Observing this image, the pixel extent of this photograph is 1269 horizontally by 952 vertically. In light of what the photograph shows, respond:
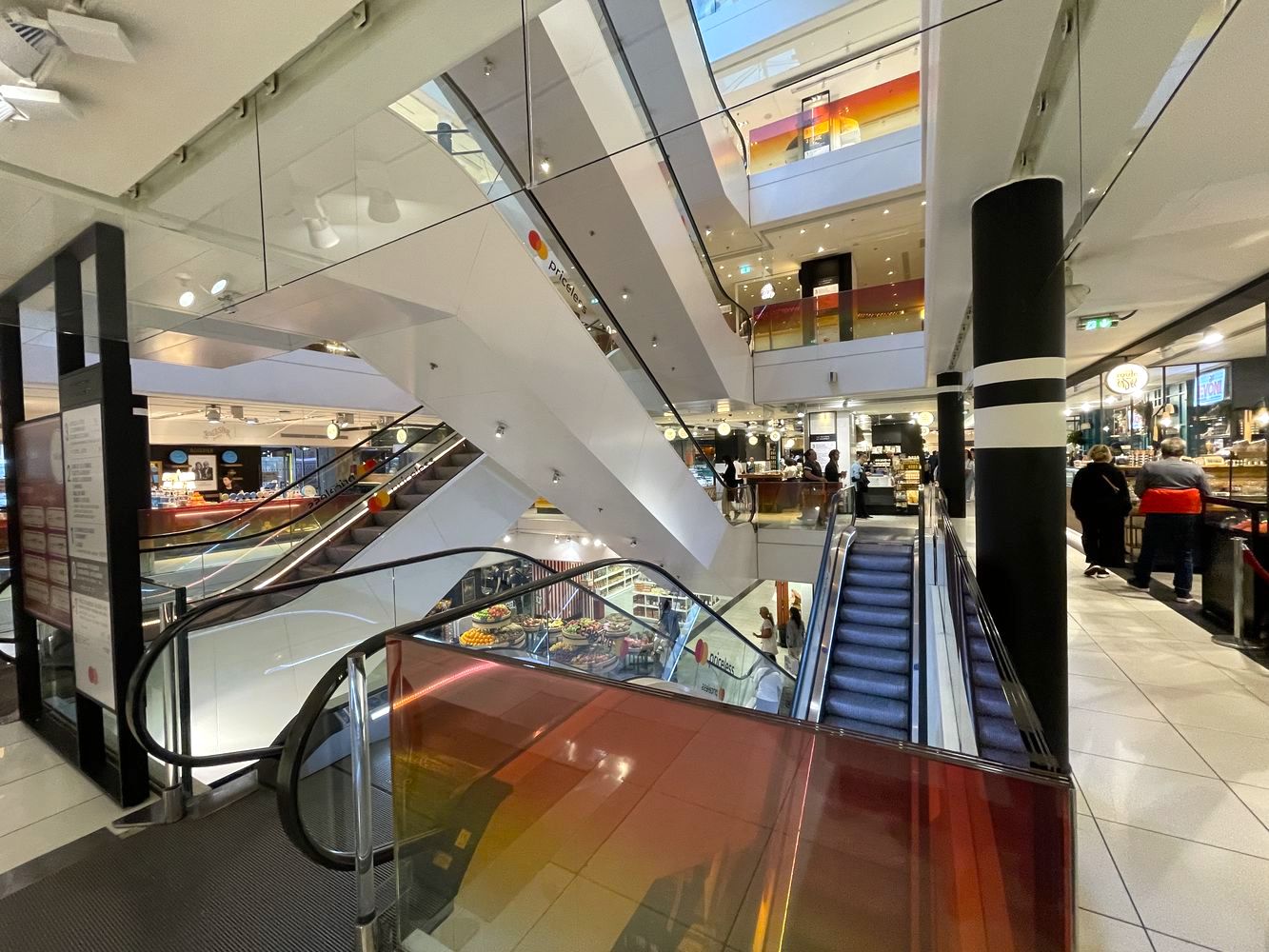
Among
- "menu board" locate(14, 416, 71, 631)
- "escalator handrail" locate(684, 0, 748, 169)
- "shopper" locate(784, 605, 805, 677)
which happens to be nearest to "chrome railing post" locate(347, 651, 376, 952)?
"menu board" locate(14, 416, 71, 631)

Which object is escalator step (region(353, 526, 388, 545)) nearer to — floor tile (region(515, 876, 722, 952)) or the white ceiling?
the white ceiling

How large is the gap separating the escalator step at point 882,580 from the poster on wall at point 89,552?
6.43m

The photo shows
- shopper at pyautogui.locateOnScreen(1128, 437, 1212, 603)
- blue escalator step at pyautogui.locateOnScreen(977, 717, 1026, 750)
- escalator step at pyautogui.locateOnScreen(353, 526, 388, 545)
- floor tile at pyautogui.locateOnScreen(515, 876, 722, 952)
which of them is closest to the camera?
floor tile at pyautogui.locateOnScreen(515, 876, 722, 952)

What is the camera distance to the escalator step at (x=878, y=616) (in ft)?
18.5

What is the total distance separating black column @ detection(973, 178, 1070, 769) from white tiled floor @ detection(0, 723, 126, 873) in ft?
17.6

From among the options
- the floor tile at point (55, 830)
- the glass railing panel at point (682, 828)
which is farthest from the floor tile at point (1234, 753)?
the floor tile at point (55, 830)

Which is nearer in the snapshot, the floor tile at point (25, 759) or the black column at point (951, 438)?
the floor tile at point (25, 759)

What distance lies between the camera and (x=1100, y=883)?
229cm

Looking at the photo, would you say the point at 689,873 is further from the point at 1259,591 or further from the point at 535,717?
the point at 1259,591

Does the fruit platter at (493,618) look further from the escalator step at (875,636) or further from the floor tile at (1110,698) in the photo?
the floor tile at (1110,698)

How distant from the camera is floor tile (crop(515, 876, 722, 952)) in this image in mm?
1627

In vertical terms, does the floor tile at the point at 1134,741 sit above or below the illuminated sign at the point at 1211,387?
below

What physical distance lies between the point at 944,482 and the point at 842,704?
8925mm

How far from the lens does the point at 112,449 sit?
9.82 ft
